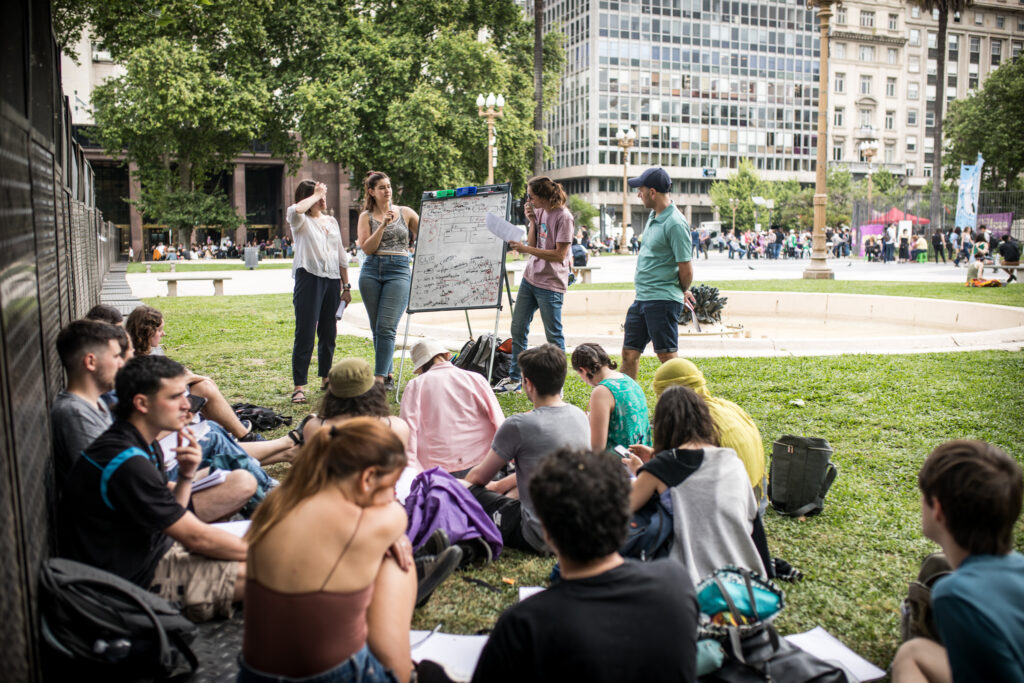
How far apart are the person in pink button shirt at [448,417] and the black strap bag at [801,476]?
1647 mm

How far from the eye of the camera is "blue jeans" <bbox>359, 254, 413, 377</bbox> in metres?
7.68

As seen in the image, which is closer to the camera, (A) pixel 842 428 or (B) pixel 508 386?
(A) pixel 842 428

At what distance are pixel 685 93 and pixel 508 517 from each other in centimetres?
8957

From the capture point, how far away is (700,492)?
3471 mm

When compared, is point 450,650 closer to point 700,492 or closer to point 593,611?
point 700,492

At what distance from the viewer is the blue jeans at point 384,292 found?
7.68 metres

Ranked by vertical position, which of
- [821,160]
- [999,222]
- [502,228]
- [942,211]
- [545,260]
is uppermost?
[821,160]

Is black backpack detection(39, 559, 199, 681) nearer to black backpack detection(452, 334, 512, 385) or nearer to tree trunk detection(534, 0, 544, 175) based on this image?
black backpack detection(452, 334, 512, 385)

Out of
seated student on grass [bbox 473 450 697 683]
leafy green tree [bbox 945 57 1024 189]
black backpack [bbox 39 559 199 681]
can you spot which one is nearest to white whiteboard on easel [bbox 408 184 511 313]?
black backpack [bbox 39 559 199 681]

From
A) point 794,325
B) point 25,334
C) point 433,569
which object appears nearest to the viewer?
point 25,334

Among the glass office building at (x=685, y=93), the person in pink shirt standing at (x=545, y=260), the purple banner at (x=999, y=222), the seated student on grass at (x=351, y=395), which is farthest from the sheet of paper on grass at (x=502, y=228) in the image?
the glass office building at (x=685, y=93)

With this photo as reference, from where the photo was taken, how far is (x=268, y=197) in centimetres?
6850

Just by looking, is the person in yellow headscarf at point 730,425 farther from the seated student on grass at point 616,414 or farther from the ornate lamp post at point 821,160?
the ornate lamp post at point 821,160

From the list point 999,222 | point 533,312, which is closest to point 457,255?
point 533,312
